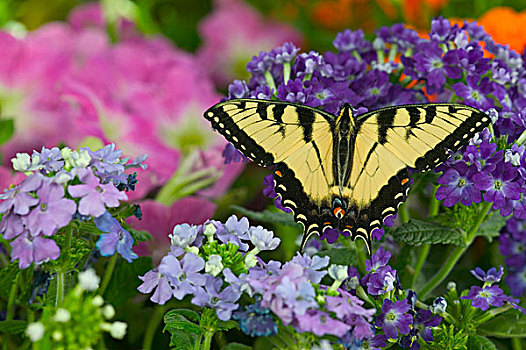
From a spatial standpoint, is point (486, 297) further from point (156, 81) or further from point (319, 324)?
point (156, 81)

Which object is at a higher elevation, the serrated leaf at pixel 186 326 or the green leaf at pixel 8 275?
the serrated leaf at pixel 186 326

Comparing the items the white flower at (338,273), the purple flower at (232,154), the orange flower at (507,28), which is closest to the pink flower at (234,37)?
the orange flower at (507,28)

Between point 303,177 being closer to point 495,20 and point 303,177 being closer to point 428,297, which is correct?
point 428,297

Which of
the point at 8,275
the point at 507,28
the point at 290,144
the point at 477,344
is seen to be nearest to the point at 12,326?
the point at 8,275

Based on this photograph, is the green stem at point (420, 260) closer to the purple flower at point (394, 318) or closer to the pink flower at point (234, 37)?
the purple flower at point (394, 318)

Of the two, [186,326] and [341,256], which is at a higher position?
[341,256]
